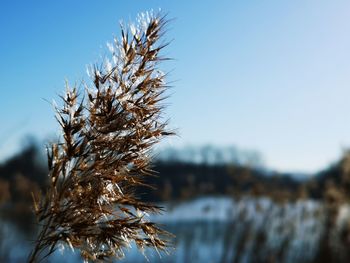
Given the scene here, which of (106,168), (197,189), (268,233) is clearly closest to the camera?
(106,168)

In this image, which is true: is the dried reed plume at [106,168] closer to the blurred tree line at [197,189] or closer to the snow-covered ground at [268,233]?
the blurred tree line at [197,189]

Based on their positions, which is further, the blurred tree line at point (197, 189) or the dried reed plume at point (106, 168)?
the blurred tree line at point (197, 189)

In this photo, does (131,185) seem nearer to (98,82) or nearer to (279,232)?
(98,82)

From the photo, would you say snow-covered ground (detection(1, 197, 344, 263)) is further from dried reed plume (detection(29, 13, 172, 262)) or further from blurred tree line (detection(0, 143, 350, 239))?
dried reed plume (detection(29, 13, 172, 262))

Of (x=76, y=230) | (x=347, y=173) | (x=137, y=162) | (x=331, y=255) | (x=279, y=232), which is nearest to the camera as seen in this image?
(x=76, y=230)

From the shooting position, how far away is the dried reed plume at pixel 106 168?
156 centimetres

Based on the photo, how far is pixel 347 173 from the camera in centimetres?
872

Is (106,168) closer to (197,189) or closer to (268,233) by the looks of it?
(268,233)

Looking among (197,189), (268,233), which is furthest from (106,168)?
(197,189)

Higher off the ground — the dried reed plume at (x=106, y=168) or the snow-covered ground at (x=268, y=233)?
the dried reed plume at (x=106, y=168)

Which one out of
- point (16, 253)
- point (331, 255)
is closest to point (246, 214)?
point (331, 255)

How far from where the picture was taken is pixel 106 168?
5.31 ft

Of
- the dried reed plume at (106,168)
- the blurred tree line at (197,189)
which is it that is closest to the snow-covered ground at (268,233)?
the blurred tree line at (197,189)

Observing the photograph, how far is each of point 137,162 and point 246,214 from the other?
10.8 meters
